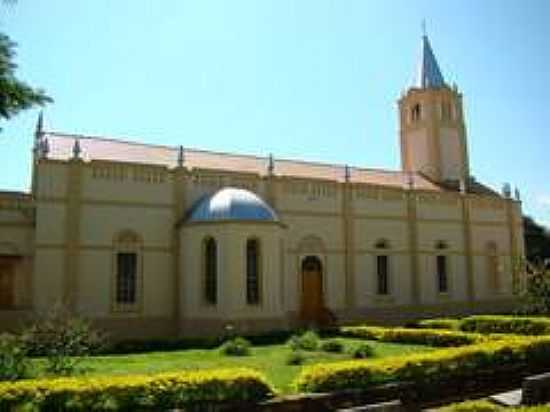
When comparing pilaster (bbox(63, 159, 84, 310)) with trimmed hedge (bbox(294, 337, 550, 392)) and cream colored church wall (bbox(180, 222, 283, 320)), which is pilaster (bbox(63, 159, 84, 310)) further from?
trimmed hedge (bbox(294, 337, 550, 392))

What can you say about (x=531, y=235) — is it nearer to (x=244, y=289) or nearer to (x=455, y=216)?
(x=455, y=216)

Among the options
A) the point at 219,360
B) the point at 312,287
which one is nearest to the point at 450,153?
the point at 312,287

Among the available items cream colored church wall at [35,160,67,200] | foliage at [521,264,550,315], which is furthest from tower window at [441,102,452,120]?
cream colored church wall at [35,160,67,200]

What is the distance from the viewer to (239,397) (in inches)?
467

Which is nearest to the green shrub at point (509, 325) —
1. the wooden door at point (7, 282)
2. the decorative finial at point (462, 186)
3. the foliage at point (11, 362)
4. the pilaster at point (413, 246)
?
the pilaster at point (413, 246)

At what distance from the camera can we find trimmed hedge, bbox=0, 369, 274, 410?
35.4 feet

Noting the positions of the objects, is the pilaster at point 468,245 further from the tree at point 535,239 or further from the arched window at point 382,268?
the tree at point 535,239

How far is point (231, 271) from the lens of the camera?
2512 cm

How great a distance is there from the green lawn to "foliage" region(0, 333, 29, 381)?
111 centimetres

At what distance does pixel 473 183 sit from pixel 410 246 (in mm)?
9424

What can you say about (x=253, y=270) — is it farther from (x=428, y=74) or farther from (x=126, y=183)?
(x=428, y=74)

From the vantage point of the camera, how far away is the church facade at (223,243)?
78.9ft

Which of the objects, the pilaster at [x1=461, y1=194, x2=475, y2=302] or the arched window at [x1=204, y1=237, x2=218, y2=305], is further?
the pilaster at [x1=461, y1=194, x2=475, y2=302]

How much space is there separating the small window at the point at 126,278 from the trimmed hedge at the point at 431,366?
45.1 ft
